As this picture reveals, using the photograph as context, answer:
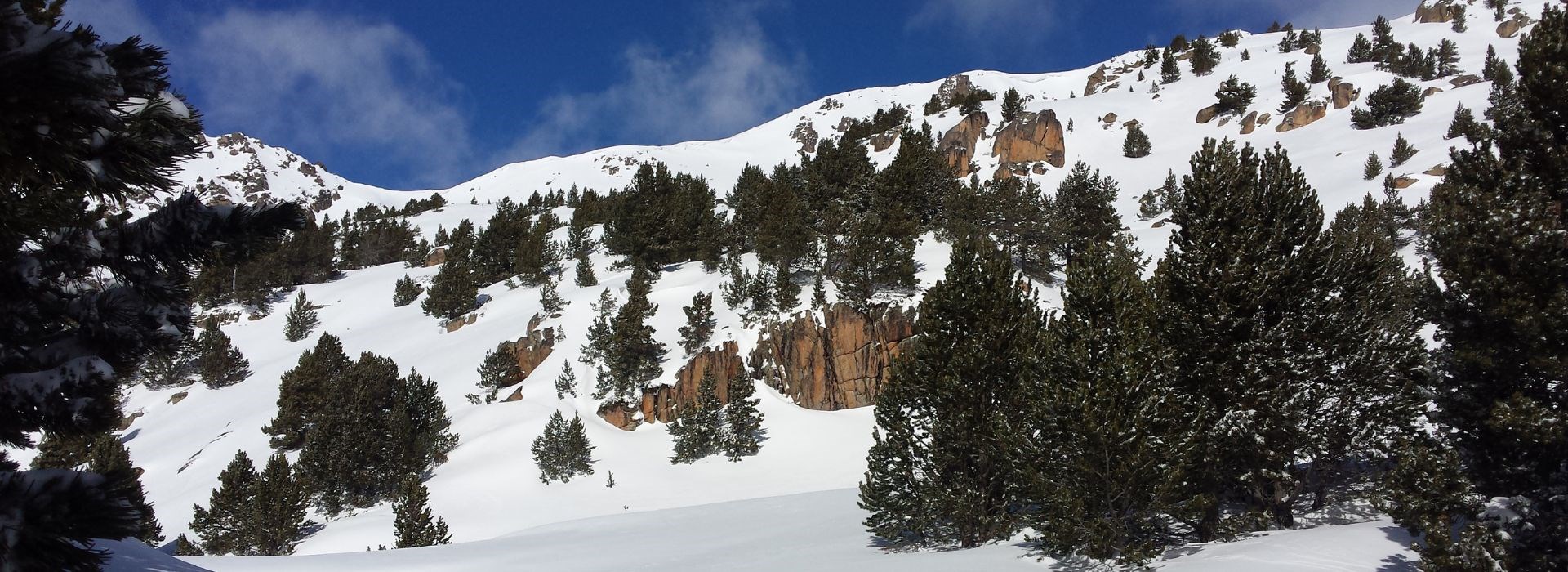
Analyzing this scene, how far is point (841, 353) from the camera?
29.5 meters

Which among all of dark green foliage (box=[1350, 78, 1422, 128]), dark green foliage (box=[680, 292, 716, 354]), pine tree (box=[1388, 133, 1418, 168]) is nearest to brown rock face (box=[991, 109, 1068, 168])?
dark green foliage (box=[1350, 78, 1422, 128])

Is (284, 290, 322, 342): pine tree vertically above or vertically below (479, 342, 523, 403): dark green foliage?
above

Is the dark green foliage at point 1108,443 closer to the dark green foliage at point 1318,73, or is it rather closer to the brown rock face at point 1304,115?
the brown rock face at point 1304,115

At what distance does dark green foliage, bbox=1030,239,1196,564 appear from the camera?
1143 centimetres

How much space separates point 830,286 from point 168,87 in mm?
29343

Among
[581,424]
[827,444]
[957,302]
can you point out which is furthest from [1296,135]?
[581,424]

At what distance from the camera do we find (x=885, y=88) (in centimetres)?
13275

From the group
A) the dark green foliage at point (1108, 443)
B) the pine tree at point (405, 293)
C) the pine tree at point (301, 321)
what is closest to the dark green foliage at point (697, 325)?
the dark green foliage at point (1108, 443)

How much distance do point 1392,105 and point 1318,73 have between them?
11618mm

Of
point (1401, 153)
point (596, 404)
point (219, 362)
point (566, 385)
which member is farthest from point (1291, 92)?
point (219, 362)

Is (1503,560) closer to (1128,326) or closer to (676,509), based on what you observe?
(1128,326)

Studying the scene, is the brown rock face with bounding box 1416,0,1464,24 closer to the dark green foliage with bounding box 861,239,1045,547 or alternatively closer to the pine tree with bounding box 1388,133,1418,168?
the pine tree with bounding box 1388,133,1418,168

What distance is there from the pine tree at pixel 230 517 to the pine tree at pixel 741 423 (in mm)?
16688

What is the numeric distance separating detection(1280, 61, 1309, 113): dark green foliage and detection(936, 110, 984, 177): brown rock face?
22.1 m
